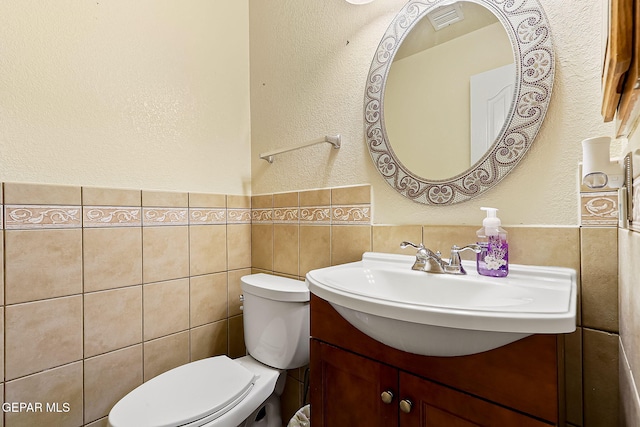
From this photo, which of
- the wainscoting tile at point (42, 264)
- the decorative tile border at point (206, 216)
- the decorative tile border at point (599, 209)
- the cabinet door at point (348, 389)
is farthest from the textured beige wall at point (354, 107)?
the wainscoting tile at point (42, 264)

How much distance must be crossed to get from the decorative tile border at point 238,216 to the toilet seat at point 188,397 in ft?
2.26

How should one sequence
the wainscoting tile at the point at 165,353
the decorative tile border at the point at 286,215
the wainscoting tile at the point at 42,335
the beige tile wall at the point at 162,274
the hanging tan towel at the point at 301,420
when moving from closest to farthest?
the beige tile wall at the point at 162,274, the wainscoting tile at the point at 42,335, the hanging tan towel at the point at 301,420, the wainscoting tile at the point at 165,353, the decorative tile border at the point at 286,215

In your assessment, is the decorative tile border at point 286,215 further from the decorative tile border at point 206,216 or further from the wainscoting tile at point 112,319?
the wainscoting tile at point 112,319

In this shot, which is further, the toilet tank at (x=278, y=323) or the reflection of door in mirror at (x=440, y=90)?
the toilet tank at (x=278, y=323)

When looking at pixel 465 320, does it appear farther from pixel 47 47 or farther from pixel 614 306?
pixel 47 47

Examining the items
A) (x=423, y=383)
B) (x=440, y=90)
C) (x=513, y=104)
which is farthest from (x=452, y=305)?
(x=440, y=90)

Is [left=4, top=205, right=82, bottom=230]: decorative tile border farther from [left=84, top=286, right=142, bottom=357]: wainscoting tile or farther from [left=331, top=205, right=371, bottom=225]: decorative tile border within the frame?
[left=331, top=205, right=371, bottom=225]: decorative tile border

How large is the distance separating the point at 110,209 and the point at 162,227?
0.69 feet

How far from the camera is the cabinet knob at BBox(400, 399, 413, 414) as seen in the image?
64cm

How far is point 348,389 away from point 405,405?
16cm

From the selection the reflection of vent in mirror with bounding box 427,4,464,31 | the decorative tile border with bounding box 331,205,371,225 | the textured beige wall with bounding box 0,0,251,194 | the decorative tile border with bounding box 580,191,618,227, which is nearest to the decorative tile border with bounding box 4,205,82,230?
the textured beige wall with bounding box 0,0,251,194

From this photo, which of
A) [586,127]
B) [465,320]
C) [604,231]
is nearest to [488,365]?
[465,320]

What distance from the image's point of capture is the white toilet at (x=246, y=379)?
908 millimetres

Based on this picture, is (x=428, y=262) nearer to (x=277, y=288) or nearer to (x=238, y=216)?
(x=277, y=288)
